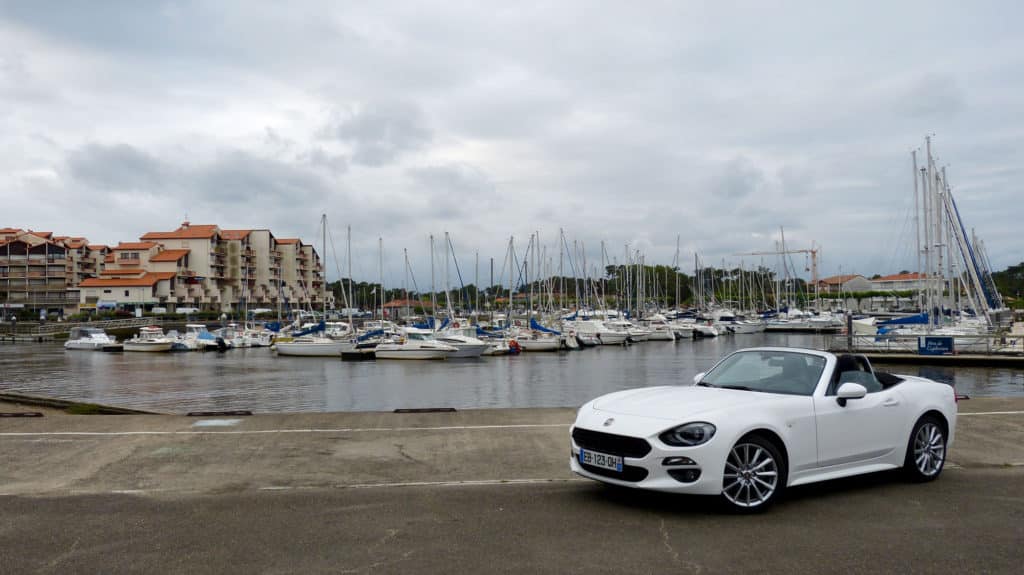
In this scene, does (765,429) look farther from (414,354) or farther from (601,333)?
(601,333)

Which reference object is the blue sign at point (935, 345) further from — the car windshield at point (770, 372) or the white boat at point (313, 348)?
the white boat at point (313, 348)

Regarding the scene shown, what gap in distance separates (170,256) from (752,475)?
121 metres

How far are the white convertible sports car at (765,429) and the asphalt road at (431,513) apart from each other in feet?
0.99

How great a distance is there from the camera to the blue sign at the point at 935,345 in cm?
3691

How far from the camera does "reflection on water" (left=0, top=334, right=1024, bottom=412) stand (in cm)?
2967

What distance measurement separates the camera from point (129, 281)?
108 m

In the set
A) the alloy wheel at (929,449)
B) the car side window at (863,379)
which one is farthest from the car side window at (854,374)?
the alloy wheel at (929,449)

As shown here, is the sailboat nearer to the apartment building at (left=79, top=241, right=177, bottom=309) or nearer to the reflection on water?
the reflection on water

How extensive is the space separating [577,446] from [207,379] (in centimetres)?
→ 3945

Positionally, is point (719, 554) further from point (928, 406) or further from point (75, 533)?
point (75, 533)

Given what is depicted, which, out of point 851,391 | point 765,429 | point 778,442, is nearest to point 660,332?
point 851,391

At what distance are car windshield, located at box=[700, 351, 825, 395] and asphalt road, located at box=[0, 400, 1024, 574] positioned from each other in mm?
1041

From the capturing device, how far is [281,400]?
1198 inches

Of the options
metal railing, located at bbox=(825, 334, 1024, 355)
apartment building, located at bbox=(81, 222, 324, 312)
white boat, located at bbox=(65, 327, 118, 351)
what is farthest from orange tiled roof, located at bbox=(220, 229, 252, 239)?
metal railing, located at bbox=(825, 334, 1024, 355)
